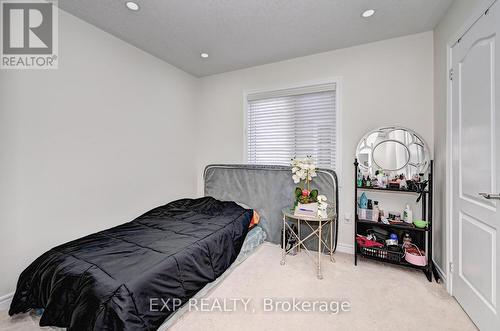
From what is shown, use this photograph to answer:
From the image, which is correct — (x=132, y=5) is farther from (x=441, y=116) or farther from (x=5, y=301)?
(x=441, y=116)

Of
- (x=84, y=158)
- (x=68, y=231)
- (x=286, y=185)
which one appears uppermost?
(x=84, y=158)

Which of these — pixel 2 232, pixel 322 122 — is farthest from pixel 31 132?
pixel 322 122

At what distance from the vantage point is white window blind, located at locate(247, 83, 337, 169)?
2787 mm

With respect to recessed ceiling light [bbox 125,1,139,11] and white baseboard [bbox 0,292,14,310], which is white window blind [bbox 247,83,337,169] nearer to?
recessed ceiling light [bbox 125,1,139,11]

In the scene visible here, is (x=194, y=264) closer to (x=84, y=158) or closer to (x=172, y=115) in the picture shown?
(x=84, y=158)

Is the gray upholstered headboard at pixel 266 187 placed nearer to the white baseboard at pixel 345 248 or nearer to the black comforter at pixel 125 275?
the white baseboard at pixel 345 248

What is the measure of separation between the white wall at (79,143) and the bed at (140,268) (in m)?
0.28

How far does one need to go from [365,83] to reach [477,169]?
148 cm

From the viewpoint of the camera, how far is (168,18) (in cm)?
208

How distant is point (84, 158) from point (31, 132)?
44cm

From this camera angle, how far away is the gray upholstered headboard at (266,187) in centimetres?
268

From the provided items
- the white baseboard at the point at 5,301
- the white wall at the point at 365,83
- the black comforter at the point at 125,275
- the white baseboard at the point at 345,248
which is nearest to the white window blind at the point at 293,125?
Result: the white wall at the point at 365,83

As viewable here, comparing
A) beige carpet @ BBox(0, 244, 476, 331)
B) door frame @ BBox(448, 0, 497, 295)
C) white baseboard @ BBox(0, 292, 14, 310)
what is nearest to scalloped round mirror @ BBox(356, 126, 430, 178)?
door frame @ BBox(448, 0, 497, 295)

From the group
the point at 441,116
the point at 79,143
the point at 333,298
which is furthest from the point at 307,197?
the point at 79,143
